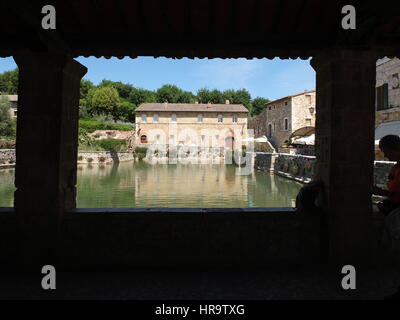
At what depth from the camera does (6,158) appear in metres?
26.7

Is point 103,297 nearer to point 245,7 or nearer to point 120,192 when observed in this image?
point 245,7

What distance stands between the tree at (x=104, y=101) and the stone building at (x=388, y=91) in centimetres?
4599

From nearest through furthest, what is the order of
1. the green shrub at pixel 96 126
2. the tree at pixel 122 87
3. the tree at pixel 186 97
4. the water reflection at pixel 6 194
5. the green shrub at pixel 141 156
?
the water reflection at pixel 6 194 → the green shrub at pixel 141 156 → the green shrub at pixel 96 126 → the tree at pixel 186 97 → the tree at pixel 122 87

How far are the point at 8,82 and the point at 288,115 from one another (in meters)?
53.5

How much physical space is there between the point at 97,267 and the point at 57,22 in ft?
9.75

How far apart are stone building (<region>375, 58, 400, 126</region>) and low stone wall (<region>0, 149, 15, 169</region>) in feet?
92.0

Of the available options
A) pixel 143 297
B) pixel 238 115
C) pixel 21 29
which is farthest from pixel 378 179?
pixel 238 115

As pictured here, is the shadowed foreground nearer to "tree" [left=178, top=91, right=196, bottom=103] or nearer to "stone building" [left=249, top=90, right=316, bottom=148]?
"stone building" [left=249, top=90, right=316, bottom=148]

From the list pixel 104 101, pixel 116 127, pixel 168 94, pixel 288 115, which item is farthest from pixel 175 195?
pixel 168 94

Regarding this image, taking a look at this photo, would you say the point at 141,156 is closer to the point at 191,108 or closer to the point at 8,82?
the point at 191,108

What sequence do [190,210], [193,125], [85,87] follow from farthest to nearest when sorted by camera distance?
[85,87] → [193,125] → [190,210]

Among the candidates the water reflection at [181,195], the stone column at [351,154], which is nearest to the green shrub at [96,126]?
the water reflection at [181,195]

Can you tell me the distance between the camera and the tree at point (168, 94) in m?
65.2

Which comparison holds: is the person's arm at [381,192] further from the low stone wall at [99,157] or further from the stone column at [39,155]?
the low stone wall at [99,157]
